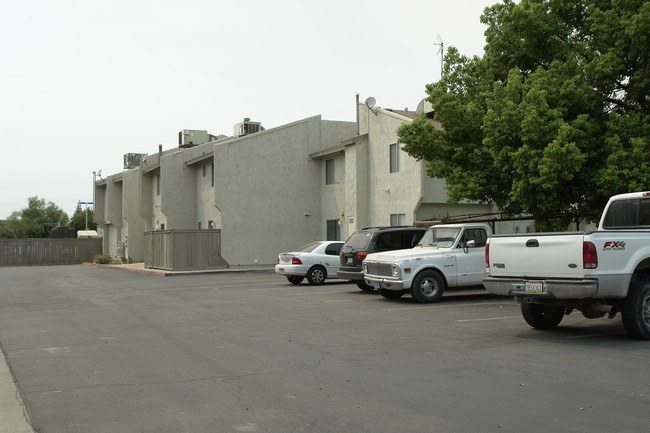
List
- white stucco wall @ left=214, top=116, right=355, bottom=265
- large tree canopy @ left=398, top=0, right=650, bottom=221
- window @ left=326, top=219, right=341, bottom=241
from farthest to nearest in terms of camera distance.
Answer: white stucco wall @ left=214, top=116, right=355, bottom=265 → window @ left=326, top=219, right=341, bottom=241 → large tree canopy @ left=398, top=0, right=650, bottom=221

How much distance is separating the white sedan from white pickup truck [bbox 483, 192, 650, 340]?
1241 centimetres

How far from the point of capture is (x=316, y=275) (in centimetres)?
2341

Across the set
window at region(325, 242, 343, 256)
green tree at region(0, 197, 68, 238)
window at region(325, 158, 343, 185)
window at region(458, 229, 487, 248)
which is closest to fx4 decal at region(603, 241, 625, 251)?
window at region(458, 229, 487, 248)

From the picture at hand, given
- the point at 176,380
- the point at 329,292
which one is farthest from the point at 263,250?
the point at 176,380

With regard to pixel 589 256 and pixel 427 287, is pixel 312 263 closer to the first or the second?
pixel 427 287

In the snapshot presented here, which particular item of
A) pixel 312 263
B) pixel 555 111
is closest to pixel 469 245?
pixel 555 111

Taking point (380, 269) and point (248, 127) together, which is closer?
point (380, 269)

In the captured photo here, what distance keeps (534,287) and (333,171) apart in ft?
85.0

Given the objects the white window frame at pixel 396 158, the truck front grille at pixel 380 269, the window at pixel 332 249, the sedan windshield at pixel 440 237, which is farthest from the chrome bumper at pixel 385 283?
the white window frame at pixel 396 158

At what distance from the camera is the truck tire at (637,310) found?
33.3 feet

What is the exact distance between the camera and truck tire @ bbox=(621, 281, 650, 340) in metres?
10.2

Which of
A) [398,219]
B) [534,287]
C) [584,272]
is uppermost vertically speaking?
[398,219]

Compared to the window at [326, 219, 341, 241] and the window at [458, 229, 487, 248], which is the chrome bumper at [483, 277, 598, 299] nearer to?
the window at [458, 229, 487, 248]

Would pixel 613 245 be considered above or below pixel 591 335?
above
